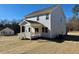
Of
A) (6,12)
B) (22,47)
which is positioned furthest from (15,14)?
(22,47)

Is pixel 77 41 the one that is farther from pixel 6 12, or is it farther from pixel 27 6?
pixel 6 12

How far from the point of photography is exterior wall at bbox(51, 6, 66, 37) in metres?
4.96

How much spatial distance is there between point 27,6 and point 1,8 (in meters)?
0.60

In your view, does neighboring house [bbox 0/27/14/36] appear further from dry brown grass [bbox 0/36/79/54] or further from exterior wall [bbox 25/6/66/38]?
exterior wall [bbox 25/6/66/38]

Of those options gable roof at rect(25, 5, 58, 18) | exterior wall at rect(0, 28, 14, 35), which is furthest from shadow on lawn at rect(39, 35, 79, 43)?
exterior wall at rect(0, 28, 14, 35)

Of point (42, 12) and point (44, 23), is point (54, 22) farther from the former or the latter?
point (42, 12)

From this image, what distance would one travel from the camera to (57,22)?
503 cm

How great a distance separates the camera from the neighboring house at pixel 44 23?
496 centimetres

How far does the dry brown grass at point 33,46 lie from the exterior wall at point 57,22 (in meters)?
0.27

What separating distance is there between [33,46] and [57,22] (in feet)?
2.60

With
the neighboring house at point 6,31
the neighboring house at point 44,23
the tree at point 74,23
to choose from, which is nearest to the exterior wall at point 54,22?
the neighboring house at point 44,23

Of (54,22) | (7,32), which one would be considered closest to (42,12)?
(54,22)

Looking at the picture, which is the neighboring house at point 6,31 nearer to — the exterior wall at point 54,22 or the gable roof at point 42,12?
the exterior wall at point 54,22
